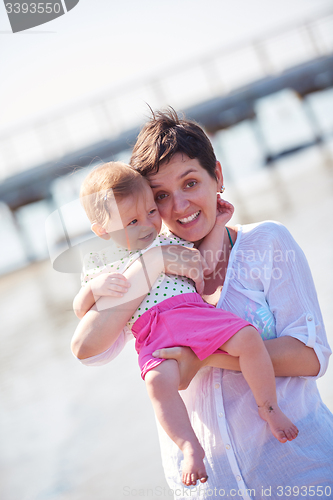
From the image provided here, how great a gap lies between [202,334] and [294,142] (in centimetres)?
1400

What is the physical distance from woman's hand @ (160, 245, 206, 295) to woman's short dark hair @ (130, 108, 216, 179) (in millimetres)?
294

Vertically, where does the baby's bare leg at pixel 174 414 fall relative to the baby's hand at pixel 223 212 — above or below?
below

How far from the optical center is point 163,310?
1.37 metres

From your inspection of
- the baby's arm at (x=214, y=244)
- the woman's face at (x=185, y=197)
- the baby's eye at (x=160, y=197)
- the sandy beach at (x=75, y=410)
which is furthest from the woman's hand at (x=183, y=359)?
the sandy beach at (x=75, y=410)

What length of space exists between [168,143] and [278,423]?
959mm

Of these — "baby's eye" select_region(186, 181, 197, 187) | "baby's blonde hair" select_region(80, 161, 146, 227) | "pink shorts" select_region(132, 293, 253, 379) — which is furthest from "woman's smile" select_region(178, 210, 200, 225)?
"pink shorts" select_region(132, 293, 253, 379)

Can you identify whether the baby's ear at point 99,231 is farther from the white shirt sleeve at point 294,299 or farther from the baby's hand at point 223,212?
the white shirt sleeve at point 294,299

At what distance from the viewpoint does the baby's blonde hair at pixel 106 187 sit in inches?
58.7

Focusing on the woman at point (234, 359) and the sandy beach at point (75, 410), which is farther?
the sandy beach at point (75, 410)

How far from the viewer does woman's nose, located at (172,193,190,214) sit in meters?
1.54

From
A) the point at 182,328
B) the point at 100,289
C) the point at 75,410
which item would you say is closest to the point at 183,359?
the point at 182,328

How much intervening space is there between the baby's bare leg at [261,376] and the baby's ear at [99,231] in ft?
1.84

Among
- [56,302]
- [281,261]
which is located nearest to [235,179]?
[56,302]

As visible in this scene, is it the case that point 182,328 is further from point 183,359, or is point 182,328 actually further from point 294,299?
point 294,299
